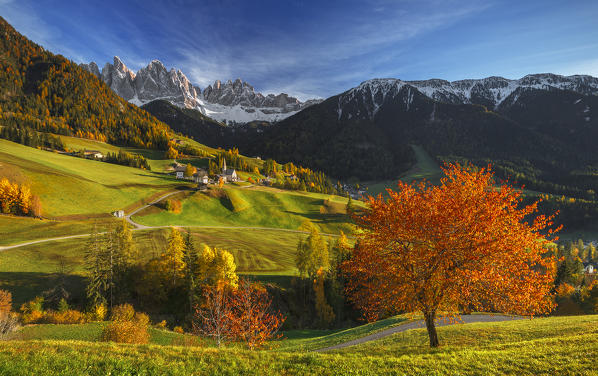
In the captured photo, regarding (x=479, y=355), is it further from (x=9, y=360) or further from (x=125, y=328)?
(x=125, y=328)

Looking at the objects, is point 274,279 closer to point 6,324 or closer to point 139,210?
point 6,324

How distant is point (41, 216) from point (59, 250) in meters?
28.9

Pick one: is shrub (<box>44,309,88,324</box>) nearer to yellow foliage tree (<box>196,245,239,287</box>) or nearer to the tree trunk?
yellow foliage tree (<box>196,245,239,287</box>)

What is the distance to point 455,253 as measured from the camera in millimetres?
17094

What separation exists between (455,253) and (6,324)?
51.9 m

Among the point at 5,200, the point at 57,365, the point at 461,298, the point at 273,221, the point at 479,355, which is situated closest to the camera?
the point at 57,365

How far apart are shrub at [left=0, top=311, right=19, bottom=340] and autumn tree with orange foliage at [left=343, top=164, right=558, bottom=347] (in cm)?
4251

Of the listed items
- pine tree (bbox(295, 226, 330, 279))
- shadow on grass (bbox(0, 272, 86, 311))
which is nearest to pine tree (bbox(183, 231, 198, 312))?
shadow on grass (bbox(0, 272, 86, 311))

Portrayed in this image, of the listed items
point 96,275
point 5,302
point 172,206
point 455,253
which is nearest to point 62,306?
point 96,275

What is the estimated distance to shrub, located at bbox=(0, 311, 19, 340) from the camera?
29252 mm

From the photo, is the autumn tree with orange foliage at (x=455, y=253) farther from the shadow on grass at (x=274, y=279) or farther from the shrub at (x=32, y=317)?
the shrub at (x=32, y=317)

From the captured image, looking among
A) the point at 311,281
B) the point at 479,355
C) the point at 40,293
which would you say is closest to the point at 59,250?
the point at 40,293

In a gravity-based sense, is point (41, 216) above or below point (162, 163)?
below

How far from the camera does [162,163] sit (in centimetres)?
17438
